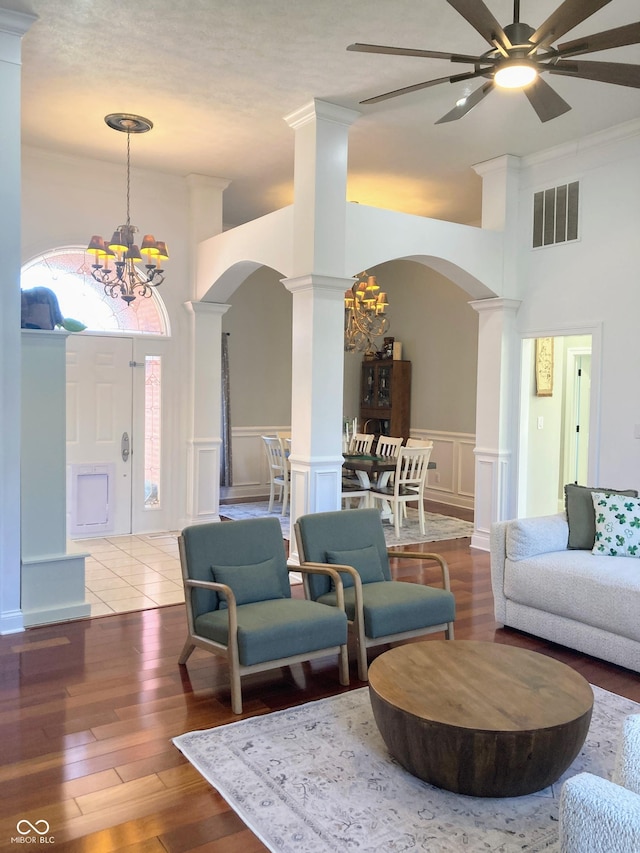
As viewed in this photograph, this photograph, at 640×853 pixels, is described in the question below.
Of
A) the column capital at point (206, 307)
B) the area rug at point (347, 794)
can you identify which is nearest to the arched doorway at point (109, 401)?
the column capital at point (206, 307)

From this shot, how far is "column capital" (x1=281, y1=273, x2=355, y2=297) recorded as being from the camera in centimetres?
527

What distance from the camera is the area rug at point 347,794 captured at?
2.29 m

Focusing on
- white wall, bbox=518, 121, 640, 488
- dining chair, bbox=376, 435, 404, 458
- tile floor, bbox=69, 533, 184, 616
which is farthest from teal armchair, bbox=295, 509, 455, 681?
dining chair, bbox=376, 435, 404, 458

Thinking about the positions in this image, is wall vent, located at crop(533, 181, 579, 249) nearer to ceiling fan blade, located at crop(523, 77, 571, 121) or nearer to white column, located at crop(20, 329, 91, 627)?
ceiling fan blade, located at crop(523, 77, 571, 121)

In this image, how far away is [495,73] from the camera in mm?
2951

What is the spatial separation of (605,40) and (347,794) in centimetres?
304

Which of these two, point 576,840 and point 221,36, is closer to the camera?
point 576,840

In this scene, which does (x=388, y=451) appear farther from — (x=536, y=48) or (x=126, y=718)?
(x=536, y=48)

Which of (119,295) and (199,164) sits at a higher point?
(199,164)

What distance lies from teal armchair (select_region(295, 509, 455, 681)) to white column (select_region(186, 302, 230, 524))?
333 centimetres

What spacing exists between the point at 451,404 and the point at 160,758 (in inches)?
282

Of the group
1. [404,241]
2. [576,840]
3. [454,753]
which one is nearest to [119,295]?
[404,241]

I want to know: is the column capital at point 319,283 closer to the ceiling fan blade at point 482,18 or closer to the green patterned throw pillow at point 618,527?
the green patterned throw pillow at point 618,527

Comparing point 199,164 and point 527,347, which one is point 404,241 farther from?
point 199,164
